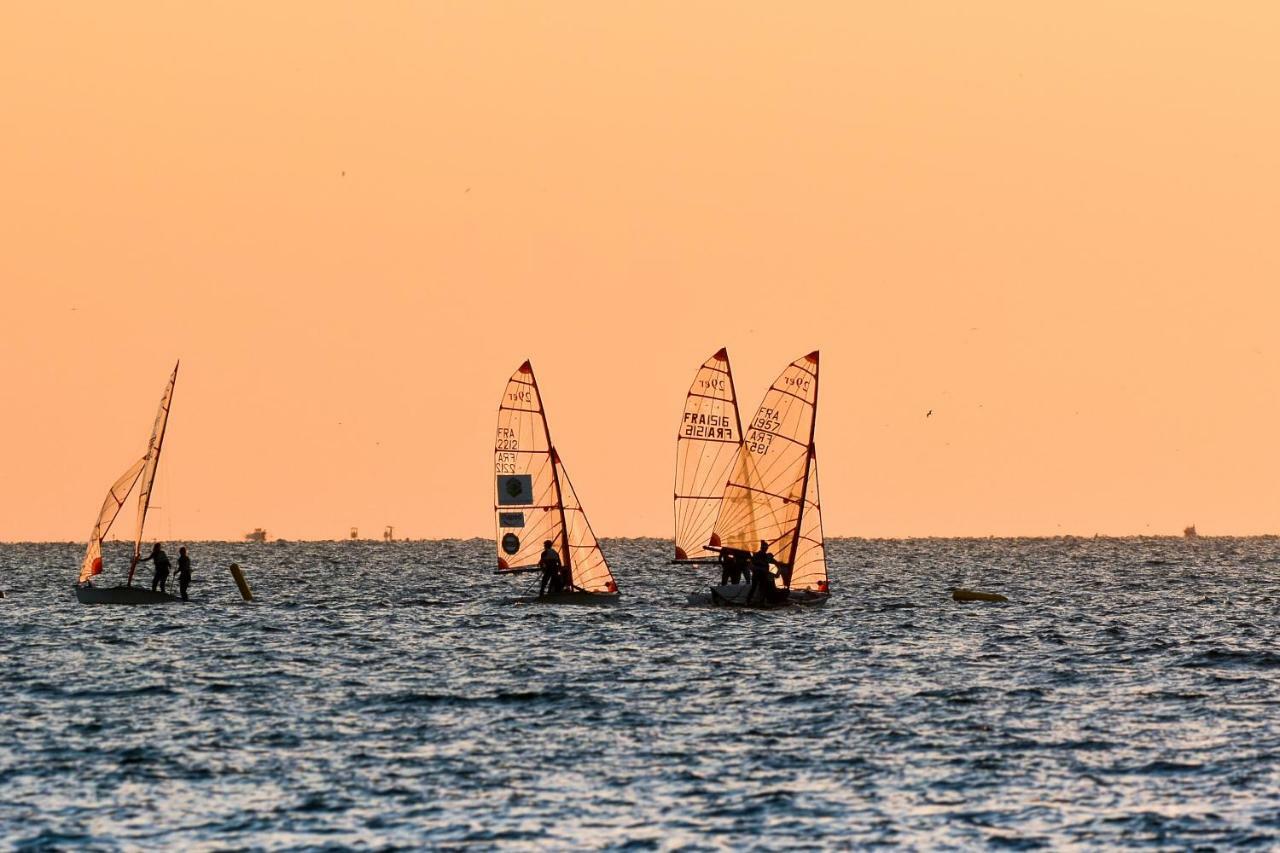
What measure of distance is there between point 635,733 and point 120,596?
3954 cm

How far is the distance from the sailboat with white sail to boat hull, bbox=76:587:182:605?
20.5 m

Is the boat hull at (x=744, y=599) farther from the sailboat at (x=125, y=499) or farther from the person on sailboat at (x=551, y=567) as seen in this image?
the sailboat at (x=125, y=499)

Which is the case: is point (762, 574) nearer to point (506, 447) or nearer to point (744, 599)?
point (744, 599)

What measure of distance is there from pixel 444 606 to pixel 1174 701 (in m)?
42.3

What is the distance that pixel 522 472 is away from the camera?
2630 inches

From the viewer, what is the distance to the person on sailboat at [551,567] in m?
66.2

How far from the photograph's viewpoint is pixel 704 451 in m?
68.6

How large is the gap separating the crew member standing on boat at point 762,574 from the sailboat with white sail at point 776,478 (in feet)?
3.15

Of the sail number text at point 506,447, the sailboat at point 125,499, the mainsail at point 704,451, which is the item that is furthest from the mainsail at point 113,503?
the mainsail at point 704,451

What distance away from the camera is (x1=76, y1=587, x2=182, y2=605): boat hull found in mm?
69438

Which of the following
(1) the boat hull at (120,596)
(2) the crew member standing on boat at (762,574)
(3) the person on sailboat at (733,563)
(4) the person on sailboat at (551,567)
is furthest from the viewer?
(1) the boat hull at (120,596)

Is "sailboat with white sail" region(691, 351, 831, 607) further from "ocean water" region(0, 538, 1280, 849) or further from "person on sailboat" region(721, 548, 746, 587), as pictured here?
"ocean water" region(0, 538, 1280, 849)

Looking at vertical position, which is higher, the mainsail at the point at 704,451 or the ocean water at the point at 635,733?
the mainsail at the point at 704,451

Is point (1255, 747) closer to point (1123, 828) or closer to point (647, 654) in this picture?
point (1123, 828)
